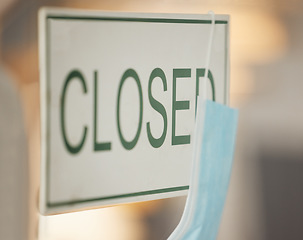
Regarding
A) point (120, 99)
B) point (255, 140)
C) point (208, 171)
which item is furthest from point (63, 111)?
point (255, 140)

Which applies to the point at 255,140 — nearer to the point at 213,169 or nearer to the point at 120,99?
the point at 213,169

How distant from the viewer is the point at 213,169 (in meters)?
0.60

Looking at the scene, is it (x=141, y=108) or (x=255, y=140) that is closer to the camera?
(x=141, y=108)

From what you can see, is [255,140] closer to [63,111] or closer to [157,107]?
[157,107]

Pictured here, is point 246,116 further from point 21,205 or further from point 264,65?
point 21,205

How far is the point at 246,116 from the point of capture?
0.68 m

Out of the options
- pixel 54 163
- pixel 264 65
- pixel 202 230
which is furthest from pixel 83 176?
pixel 264 65

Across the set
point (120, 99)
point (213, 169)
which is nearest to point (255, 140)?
point (213, 169)

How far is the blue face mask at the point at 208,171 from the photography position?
1.92ft

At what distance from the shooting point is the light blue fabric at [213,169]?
0.59m

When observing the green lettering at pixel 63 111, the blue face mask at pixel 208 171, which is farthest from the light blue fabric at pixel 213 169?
the green lettering at pixel 63 111

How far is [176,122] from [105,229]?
133mm

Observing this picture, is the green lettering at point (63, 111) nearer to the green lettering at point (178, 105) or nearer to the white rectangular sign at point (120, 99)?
the white rectangular sign at point (120, 99)

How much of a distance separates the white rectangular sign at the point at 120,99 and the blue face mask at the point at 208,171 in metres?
0.02
